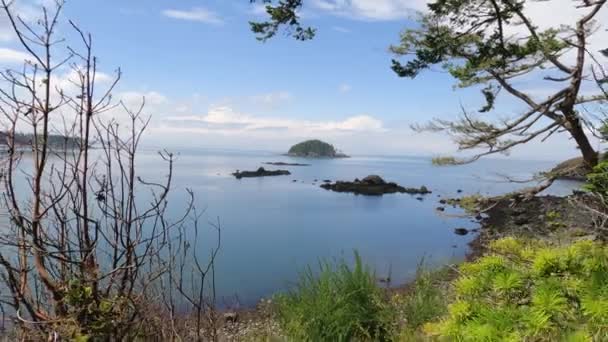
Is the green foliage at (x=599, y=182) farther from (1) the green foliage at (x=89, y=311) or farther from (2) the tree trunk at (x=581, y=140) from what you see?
(2) the tree trunk at (x=581, y=140)

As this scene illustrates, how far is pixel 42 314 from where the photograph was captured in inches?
76.2

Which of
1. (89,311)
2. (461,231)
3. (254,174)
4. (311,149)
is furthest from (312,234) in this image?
(311,149)

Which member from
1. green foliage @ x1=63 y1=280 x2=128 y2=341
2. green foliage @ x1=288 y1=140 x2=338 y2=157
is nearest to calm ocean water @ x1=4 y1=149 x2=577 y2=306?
green foliage @ x1=63 y1=280 x2=128 y2=341

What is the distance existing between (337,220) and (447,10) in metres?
16.6

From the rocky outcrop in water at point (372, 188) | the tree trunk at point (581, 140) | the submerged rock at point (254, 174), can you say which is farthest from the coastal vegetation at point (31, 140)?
the submerged rock at point (254, 174)

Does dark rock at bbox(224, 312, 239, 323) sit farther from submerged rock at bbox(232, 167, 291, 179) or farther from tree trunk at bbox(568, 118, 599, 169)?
submerged rock at bbox(232, 167, 291, 179)

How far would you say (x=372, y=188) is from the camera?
124ft

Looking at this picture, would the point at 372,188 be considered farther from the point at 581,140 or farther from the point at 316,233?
the point at 581,140

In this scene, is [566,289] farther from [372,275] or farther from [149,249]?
[372,275]

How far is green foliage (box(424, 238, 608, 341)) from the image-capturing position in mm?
1229

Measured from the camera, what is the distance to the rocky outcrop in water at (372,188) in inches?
1463

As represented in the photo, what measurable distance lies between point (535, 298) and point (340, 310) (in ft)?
9.22

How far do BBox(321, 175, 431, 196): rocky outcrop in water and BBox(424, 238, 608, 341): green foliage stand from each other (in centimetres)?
3493

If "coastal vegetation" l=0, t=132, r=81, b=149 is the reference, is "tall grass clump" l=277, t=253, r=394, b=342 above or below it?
below
